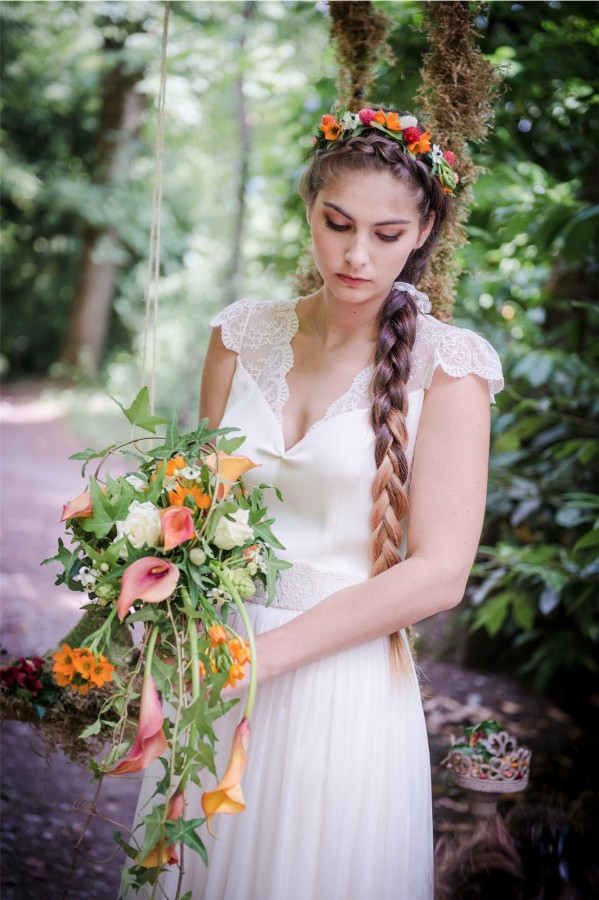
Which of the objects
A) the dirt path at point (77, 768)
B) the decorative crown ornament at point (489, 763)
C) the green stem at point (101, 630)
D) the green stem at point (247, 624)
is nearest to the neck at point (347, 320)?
the green stem at point (247, 624)

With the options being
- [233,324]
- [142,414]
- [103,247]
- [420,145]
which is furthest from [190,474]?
[103,247]

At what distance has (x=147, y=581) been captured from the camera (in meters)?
1.25

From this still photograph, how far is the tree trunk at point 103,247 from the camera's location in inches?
514

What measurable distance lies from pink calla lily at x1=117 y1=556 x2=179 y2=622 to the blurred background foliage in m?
1.32

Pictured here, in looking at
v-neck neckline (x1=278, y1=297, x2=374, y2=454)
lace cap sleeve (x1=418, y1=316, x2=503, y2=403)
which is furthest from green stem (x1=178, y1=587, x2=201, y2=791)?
lace cap sleeve (x1=418, y1=316, x2=503, y2=403)

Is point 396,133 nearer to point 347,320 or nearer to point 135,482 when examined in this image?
point 347,320

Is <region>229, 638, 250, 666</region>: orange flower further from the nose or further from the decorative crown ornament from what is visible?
the decorative crown ornament

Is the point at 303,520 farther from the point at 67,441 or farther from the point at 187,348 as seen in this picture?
the point at 187,348

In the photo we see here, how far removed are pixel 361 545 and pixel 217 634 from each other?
46cm

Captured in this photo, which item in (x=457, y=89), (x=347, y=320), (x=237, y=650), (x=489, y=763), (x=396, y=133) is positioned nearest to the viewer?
(x=237, y=650)

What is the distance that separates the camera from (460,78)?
81.0 inches

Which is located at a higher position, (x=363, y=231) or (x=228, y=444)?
(x=363, y=231)

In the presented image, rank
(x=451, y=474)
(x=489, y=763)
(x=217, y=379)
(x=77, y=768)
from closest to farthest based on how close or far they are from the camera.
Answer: (x=451, y=474)
(x=217, y=379)
(x=489, y=763)
(x=77, y=768)

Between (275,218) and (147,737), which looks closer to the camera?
(147,737)
